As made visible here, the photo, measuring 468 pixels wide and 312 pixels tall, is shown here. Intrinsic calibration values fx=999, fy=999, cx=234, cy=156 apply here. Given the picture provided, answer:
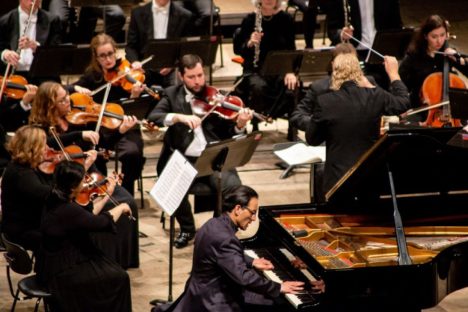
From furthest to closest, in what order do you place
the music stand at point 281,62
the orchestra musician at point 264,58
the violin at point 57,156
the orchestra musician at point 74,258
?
the orchestra musician at point 264,58
the music stand at point 281,62
the violin at point 57,156
the orchestra musician at point 74,258

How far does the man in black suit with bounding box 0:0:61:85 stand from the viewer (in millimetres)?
9023

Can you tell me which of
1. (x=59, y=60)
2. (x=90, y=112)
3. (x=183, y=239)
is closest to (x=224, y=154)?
(x=183, y=239)

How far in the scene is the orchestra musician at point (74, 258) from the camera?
19.6ft

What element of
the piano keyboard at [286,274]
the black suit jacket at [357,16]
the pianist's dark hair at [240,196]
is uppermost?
the black suit jacket at [357,16]

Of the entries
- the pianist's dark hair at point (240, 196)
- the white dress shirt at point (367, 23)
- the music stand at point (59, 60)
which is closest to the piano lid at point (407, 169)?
the pianist's dark hair at point (240, 196)

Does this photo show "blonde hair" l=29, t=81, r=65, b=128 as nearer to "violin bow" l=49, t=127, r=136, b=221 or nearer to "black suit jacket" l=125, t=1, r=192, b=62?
"violin bow" l=49, t=127, r=136, b=221

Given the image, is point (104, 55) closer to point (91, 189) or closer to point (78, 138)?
point (78, 138)

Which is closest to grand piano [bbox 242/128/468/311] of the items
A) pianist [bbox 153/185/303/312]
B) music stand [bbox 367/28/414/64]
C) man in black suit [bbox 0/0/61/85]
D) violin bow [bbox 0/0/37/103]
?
pianist [bbox 153/185/303/312]

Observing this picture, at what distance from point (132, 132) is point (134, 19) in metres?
1.49

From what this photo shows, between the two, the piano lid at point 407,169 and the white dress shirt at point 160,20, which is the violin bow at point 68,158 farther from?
the white dress shirt at point 160,20

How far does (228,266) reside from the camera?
5383 millimetres

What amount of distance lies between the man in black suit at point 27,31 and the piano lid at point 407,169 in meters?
4.01

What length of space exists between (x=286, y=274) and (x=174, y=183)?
1.15 metres

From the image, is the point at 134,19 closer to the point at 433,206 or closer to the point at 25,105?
the point at 25,105
